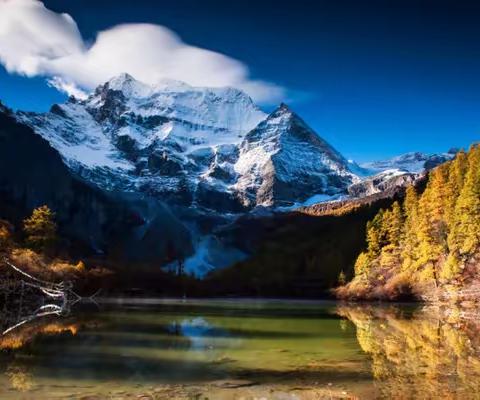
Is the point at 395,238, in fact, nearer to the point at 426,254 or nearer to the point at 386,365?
the point at 426,254

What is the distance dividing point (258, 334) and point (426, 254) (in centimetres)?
4229

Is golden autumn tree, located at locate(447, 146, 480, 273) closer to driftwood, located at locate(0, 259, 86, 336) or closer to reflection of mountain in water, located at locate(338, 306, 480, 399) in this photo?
reflection of mountain in water, located at locate(338, 306, 480, 399)

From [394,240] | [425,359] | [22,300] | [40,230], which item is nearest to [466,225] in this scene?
[394,240]

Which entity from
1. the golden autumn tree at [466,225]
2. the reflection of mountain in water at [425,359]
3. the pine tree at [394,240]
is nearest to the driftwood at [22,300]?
the reflection of mountain in water at [425,359]

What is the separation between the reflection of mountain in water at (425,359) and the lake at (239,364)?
0.04m

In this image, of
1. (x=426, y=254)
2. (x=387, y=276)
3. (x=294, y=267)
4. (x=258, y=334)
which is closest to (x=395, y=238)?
(x=387, y=276)

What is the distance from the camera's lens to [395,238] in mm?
91500

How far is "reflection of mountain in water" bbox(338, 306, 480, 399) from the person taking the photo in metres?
16.1

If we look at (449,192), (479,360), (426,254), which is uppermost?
(449,192)

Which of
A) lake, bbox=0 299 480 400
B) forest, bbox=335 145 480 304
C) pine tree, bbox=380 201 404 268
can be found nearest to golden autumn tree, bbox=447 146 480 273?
forest, bbox=335 145 480 304

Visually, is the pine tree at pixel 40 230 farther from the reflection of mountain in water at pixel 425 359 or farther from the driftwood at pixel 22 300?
the reflection of mountain in water at pixel 425 359

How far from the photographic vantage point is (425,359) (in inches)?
869

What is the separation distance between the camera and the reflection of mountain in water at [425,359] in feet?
52.9

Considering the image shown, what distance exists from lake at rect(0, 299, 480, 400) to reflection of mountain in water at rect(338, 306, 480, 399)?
0.04m
